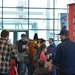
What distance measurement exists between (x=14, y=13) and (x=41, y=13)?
1678 mm

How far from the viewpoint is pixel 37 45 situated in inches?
320

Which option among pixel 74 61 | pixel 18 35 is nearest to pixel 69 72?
pixel 74 61

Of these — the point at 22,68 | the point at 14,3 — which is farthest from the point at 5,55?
the point at 14,3

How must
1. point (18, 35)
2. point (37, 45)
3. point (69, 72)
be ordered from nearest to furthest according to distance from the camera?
1. point (69, 72)
2. point (37, 45)
3. point (18, 35)

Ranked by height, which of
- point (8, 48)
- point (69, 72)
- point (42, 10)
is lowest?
point (69, 72)

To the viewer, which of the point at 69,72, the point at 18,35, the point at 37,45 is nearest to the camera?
the point at 69,72

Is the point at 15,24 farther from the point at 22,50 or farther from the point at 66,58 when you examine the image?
the point at 66,58

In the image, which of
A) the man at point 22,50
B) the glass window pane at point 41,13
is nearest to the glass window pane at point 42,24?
the glass window pane at point 41,13

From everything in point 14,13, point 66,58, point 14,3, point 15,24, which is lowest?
point 66,58

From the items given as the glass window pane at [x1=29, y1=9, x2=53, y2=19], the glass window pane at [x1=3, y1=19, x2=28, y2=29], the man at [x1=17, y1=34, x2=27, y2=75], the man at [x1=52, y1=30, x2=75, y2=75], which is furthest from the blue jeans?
the glass window pane at [x1=29, y1=9, x2=53, y2=19]

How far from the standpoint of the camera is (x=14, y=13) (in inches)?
677

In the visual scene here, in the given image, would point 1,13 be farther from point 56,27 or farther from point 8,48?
point 8,48

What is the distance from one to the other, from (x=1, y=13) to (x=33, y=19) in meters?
2.00

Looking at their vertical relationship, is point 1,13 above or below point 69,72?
above
